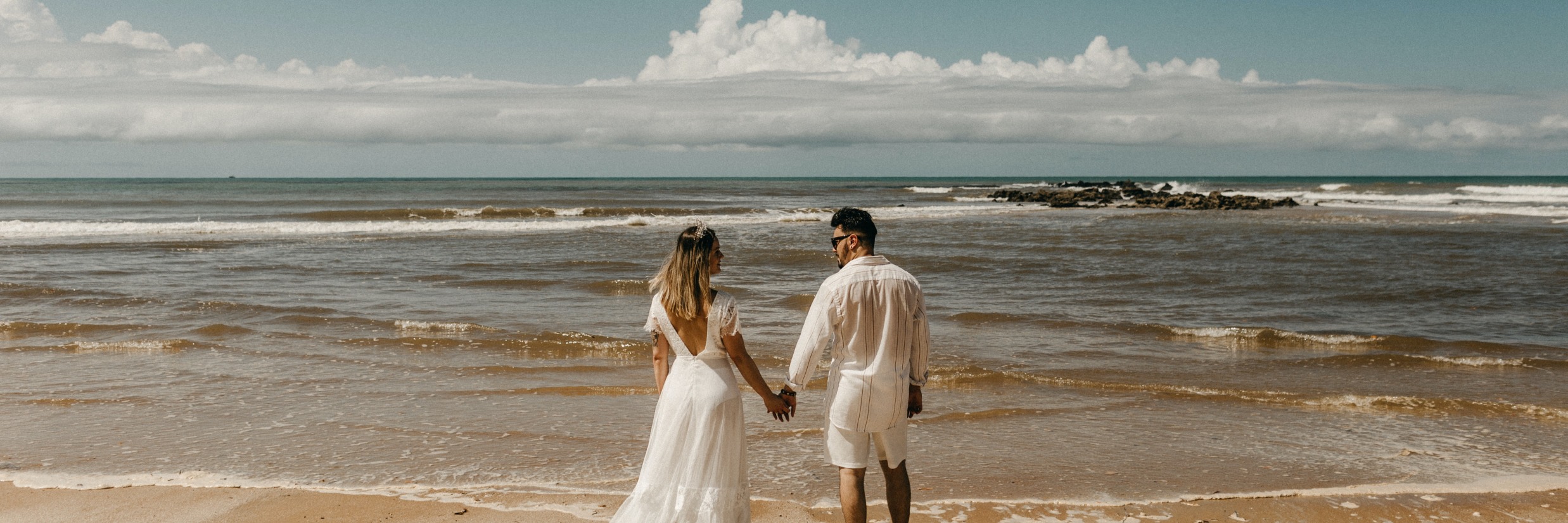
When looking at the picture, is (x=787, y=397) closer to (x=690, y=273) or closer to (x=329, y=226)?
(x=690, y=273)

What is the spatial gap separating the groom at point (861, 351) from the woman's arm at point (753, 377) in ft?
0.16

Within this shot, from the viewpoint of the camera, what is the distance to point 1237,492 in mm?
5340

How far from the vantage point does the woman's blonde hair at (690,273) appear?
12.8 feet

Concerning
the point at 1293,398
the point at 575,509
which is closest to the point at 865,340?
the point at 575,509

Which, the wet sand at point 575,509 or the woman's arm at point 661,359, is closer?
the woman's arm at point 661,359

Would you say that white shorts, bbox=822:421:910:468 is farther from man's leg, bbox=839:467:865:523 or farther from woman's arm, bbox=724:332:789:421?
woman's arm, bbox=724:332:789:421

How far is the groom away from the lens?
159 inches

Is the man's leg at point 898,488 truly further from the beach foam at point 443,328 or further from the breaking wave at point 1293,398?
the beach foam at point 443,328

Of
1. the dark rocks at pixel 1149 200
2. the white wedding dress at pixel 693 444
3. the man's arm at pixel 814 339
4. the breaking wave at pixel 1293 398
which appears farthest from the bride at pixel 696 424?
the dark rocks at pixel 1149 200

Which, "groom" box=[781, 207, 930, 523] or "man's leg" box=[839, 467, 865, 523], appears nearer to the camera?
"groom" box=[781, 207, 930, 523]

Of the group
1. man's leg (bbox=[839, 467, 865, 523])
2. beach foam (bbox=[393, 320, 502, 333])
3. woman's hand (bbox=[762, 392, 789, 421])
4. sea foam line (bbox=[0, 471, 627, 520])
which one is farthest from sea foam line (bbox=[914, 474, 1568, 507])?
beach foam (bbox=[393, 320, 502, 333])

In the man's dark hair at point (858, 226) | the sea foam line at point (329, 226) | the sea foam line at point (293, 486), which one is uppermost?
the man's dark hair at point (858, 226)

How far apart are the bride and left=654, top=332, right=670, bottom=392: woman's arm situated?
0.17 ft

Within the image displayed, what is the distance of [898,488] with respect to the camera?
432 centimetres
